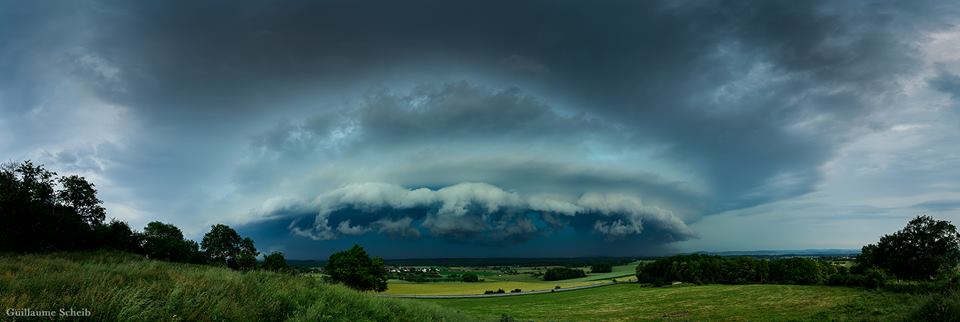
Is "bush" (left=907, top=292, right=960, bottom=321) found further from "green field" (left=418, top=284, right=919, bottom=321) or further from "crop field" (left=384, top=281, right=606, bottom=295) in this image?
"crop field" (left=384, top=281, right=606, bottom=295)

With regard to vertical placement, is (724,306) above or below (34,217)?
below

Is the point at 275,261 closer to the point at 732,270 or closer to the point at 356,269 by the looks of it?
the point at 356,269

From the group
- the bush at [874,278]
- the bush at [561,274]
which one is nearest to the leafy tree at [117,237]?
the bush at [874,278]

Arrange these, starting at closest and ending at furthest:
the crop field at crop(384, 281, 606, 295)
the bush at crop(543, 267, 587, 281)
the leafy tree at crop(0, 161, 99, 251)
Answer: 1. the leafy tree at crop(0, 161, 99, 251)
2. the crop field at crop(384, 281, 606, 295)
3. the bush at crop(543, 267, 587, 281)

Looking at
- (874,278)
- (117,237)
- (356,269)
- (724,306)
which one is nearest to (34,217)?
(117,237)

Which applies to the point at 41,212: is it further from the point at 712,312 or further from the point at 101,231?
the point at 712,312

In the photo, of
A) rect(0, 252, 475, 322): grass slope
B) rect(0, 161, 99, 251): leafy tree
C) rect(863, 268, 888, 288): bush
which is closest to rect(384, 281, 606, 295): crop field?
Result: rect(0, 161, 99, 251): leafy tree
